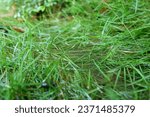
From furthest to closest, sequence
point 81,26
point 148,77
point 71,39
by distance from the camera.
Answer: point 81,26 < point 71,39 < point 148,77

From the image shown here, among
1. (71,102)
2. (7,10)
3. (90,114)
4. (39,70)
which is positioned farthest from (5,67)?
(7,10)

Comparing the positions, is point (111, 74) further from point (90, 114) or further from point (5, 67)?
point (5, 67)

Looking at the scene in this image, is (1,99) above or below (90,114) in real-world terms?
above

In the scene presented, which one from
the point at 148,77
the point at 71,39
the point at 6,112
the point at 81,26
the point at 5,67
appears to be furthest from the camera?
the point at 81,26

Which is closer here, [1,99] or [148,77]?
[1,99]

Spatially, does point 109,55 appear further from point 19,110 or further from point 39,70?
point 19,110

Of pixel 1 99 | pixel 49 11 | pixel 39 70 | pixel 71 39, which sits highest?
pixel 49 11

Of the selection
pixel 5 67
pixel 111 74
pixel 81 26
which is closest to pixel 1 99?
pixel 5 67
